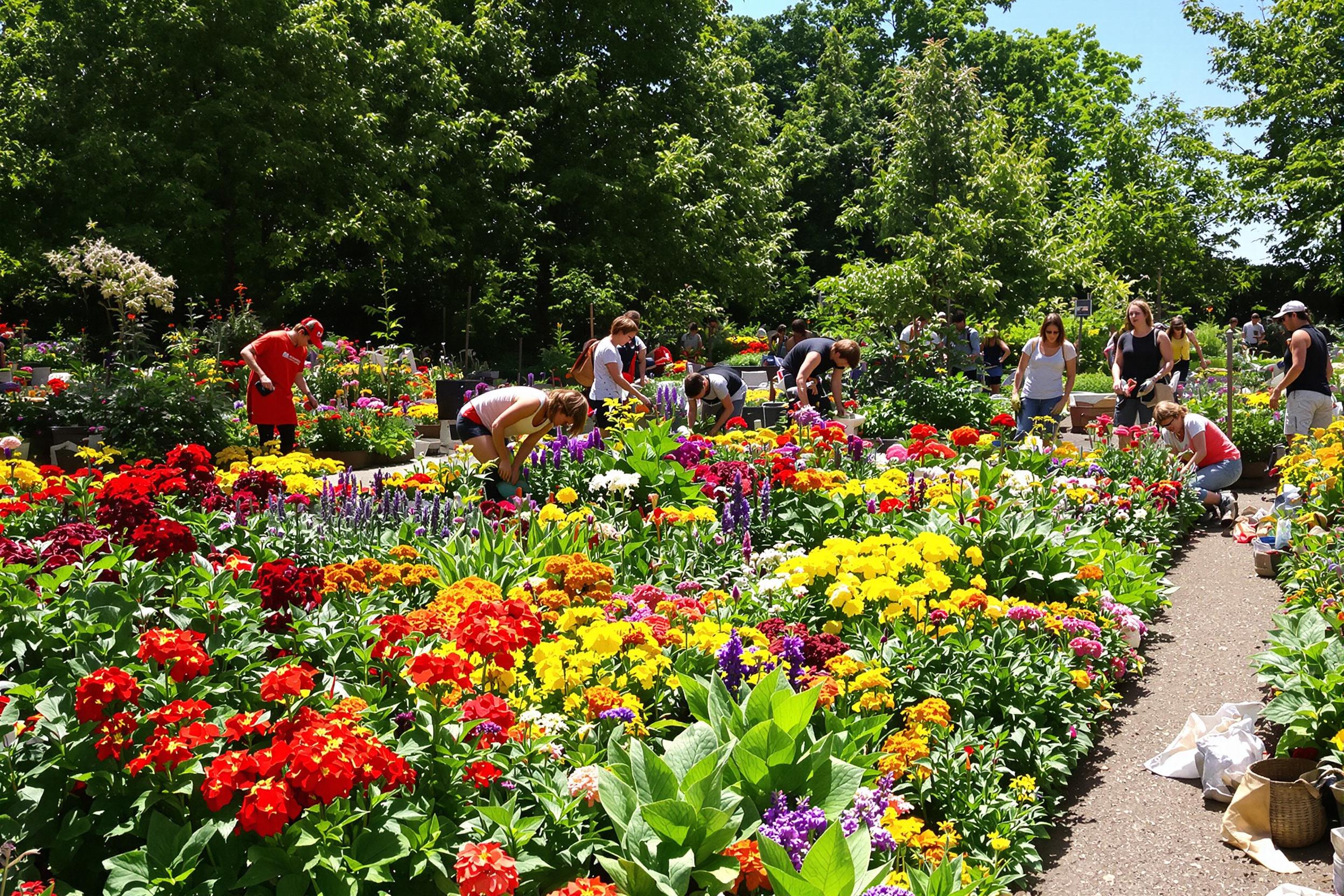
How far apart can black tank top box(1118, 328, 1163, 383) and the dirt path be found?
408 cm

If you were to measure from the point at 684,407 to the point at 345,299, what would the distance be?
50.2ft

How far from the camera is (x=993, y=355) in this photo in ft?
45.9

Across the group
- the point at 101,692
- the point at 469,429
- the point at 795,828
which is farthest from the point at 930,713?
the point at 469,429

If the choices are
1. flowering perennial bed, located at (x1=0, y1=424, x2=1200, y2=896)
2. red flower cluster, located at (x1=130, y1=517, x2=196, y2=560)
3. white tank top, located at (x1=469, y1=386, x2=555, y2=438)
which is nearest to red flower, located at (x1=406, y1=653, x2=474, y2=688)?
flowering perennial bed, located at (x1=0, y1=424, x2=1200, y2=896)

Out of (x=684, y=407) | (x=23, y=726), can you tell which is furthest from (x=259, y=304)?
(x=23, y=726)

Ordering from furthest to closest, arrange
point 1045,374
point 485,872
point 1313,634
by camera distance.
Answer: point 1045,374 → point 1313,634 → point 485,872

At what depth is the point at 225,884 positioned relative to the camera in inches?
94.7

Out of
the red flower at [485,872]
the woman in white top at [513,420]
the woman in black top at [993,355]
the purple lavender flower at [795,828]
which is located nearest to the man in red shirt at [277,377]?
the woman in white top at [513,420]

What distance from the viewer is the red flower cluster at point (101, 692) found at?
2.46 metres

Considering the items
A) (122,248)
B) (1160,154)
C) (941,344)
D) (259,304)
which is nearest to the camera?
(941,344)

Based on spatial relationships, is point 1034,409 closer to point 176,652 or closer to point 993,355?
point 993,355

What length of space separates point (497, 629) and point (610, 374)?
6256mm

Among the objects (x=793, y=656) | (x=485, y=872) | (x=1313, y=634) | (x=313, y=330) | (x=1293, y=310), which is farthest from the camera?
(x=313, y=330)

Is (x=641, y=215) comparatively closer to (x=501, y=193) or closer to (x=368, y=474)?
(x=501, y=193)
